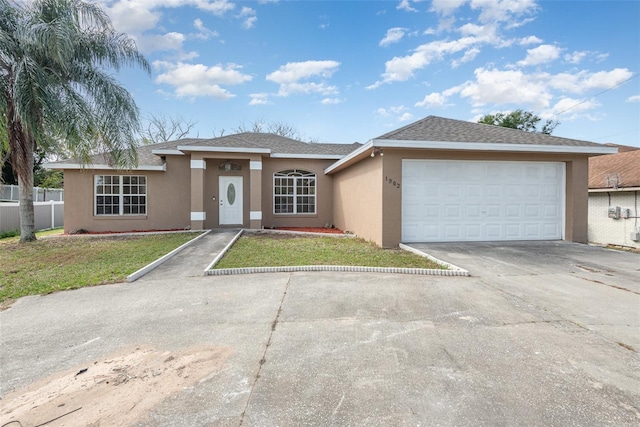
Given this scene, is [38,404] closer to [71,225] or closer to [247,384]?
[247,384]

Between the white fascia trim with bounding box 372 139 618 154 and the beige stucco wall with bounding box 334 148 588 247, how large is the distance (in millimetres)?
364

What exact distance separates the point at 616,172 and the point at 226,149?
55.4 ft

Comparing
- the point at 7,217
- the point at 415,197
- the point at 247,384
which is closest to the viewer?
the point at 247,384

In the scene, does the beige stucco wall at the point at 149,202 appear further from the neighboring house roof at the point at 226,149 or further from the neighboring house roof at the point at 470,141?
the neighboring house roof at the point at 470,141

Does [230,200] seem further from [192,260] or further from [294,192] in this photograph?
[192,260]

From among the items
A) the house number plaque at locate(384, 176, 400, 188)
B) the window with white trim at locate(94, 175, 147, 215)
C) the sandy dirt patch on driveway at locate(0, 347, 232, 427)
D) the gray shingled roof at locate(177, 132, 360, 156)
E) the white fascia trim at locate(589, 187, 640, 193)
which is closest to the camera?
the sandy dirt patch on driveway at locate(0, 347, 232, 427)

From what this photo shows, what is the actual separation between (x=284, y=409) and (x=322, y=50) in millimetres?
15938

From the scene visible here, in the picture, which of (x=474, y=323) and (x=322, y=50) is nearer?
(x=474, y=323)

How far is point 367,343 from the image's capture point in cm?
344

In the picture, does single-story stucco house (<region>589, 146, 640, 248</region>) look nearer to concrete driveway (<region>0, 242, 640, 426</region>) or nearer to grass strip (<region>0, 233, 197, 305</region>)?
concrete driveway (<region>0, 242, 640, 426</region>)

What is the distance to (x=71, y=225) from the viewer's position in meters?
13.2

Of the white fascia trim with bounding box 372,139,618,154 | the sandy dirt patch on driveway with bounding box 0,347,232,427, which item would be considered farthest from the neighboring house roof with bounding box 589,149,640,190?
the sandy dirt patch on driveway with bounding box 0,347,232,427

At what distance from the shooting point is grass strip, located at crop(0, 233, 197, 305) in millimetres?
5973

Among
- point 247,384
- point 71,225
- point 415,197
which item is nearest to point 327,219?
point 415,197
